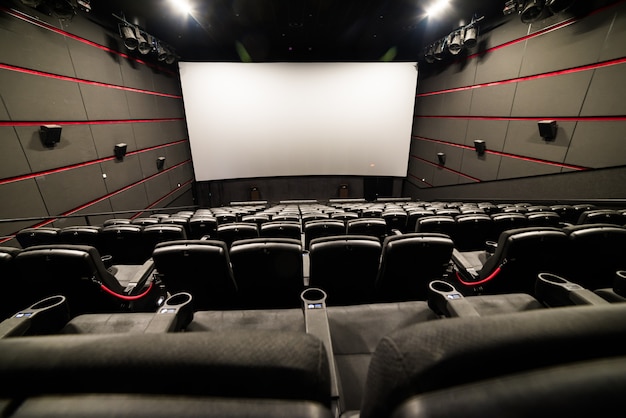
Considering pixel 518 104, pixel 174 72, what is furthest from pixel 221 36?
pixel 518 104

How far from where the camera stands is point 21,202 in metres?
3.47

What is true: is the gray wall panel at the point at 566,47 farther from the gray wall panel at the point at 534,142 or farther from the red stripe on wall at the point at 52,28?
the red stripe on wall at the point at 52,28

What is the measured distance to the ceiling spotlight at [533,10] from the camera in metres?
4.04

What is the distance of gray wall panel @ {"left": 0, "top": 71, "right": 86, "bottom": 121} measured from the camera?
11.1 feet

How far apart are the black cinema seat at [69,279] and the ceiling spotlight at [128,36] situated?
5383 mm

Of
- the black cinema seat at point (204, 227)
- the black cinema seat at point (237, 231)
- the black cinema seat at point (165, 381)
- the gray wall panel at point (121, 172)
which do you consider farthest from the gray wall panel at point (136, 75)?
the black cinema seat at point (165, 381)

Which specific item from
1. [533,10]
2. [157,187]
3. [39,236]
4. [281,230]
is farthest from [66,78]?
[533,10]

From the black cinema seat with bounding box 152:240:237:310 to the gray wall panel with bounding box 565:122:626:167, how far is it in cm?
563

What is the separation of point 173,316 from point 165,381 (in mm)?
834

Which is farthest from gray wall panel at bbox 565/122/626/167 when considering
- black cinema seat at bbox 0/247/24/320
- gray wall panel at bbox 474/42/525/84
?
black cinema seat at bbox 0/247/24/320

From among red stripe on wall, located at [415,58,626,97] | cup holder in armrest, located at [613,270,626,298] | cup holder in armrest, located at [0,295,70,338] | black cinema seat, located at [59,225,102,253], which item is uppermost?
red stripe on wall, located at [415,58,626,97]

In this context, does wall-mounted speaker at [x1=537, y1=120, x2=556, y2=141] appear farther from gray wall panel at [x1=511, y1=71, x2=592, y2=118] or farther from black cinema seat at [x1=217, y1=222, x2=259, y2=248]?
black cinema seat at [x1=217, y1=222, x2=259, y2=248]

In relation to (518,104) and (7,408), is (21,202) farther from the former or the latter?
(518,104)

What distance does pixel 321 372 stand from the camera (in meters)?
0.40
